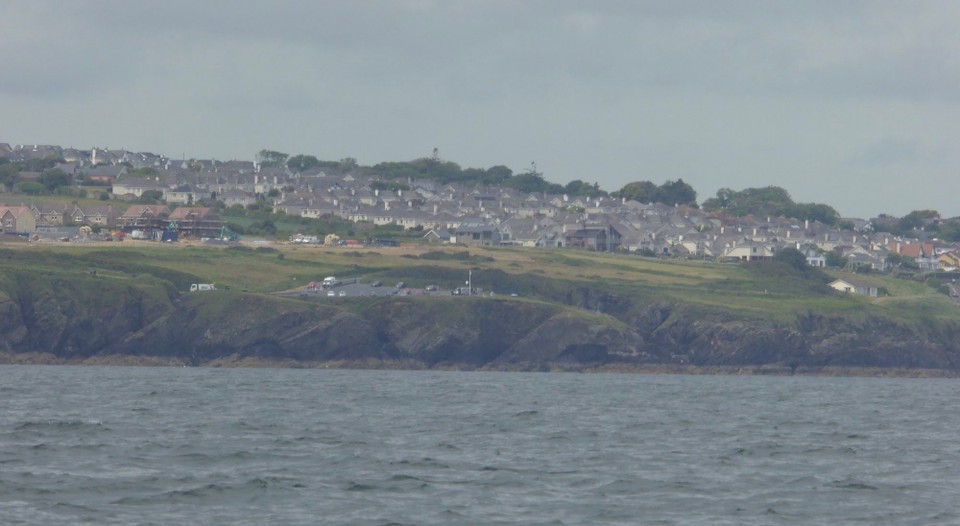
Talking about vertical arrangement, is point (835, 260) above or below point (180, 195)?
below

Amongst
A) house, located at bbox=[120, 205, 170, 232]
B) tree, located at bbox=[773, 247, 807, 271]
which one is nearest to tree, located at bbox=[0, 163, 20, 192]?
house, located at bbox=[120, 205, 170, 232]

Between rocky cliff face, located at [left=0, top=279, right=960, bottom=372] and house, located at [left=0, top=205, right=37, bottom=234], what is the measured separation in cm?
4580

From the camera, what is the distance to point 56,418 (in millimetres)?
49656

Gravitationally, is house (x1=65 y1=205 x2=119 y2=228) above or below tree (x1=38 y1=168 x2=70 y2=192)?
below

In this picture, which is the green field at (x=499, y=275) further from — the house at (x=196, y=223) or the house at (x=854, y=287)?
the house at (x=196, y=223)

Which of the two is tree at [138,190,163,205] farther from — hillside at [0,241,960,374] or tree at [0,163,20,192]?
hillside at [0,241,960,374]

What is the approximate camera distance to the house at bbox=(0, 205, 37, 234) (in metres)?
144

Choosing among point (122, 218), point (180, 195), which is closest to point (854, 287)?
point (122, 218)

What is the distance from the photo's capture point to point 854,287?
464 ft

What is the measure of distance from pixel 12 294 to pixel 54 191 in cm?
7930

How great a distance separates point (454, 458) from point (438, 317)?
6618 cm

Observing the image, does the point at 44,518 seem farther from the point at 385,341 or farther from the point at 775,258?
the point at 775,258

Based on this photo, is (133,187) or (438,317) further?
(133,187)

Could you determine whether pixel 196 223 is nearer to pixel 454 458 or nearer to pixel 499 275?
pixel 499 275
